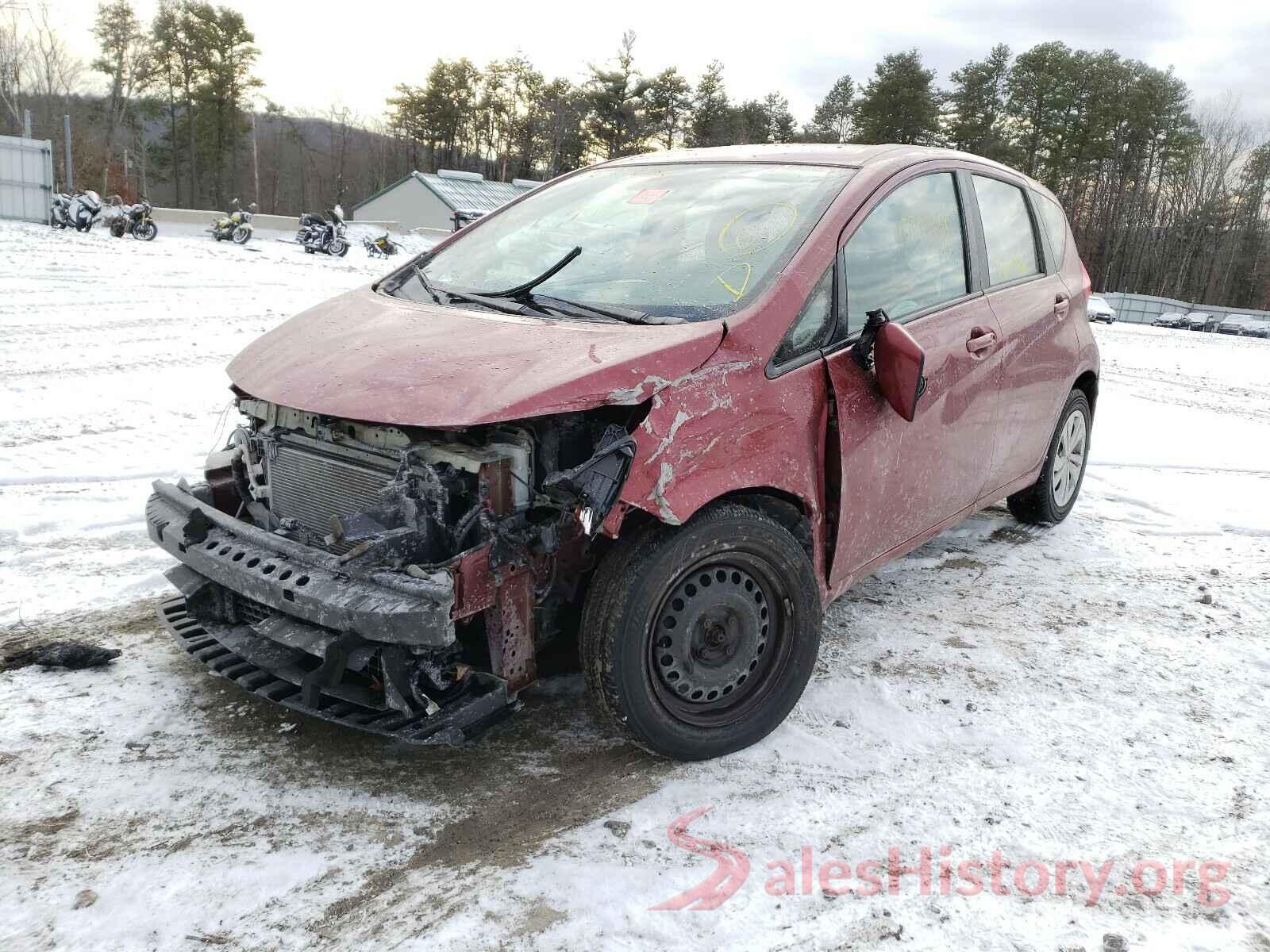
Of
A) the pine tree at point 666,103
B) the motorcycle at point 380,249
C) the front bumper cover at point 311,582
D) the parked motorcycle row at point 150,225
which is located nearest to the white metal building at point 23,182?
the parked motorcycle row at point 150,225

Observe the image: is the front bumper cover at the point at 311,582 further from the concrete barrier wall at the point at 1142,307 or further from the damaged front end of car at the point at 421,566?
the concrete barrier wall at the point at 1142,307

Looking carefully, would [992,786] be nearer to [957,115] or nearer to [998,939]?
[998,939]

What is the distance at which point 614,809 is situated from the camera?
106 inches

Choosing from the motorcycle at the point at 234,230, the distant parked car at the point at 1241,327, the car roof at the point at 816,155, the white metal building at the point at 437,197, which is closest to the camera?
the car roof at the point at 816,155

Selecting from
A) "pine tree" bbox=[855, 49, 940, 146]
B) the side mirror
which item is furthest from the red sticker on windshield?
"pine tree" bbox=[855, 49, 940, 146]

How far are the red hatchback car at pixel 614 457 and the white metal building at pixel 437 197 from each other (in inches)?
1631

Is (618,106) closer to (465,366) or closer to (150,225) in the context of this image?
(150,225)

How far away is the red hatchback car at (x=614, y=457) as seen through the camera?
100 inches

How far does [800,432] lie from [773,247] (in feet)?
2.14

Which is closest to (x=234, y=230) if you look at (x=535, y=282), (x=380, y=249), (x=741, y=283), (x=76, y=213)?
(x=76, y=213)

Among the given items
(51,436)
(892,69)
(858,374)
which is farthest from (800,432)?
(892,69)

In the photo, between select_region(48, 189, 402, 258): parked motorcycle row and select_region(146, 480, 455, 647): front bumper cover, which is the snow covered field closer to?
select_region(146, 480, 455, 647): front bumper cover

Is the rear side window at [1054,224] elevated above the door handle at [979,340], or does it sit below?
above

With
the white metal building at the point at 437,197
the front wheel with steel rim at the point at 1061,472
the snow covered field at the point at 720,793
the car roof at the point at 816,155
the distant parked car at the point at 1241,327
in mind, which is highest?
the white metal building at the point at 437,197
